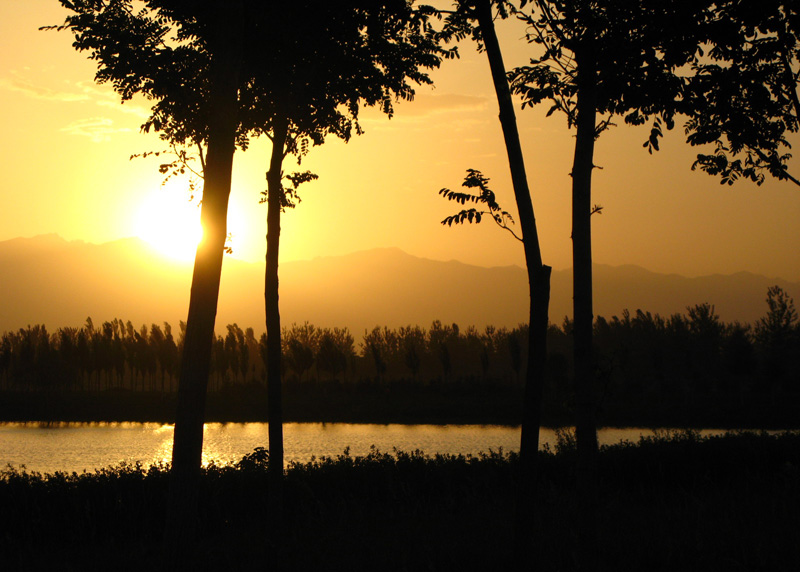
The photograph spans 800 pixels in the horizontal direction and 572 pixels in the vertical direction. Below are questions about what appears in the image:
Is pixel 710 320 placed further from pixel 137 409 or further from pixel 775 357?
pixel 137 409

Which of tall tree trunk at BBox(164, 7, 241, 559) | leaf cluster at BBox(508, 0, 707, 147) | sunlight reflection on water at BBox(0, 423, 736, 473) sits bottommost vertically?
sunlight reflection on water at BBox(0, 423, 736, 473)

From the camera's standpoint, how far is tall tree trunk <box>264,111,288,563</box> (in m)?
10.9

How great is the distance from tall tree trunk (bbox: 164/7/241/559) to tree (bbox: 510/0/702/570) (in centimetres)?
444

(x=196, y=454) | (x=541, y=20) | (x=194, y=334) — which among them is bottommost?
(x=196, y=454)

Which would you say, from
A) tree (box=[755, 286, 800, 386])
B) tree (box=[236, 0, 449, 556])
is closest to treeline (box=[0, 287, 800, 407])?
tree (box=[755, 286, 800, 386])

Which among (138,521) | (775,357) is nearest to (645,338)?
(775,357)

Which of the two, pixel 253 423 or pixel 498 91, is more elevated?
pixel 498 91

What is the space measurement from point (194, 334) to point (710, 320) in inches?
3254

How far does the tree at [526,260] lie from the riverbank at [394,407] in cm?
5102

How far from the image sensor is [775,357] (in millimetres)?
64625

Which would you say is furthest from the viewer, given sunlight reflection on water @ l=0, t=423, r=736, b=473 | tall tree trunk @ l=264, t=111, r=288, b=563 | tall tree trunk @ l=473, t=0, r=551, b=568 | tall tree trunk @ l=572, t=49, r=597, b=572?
sunlight reflection on water @ l=0, t=423, r=736, b=473

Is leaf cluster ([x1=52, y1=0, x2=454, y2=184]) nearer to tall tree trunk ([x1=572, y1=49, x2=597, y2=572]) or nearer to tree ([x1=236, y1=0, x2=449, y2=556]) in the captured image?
tree ([x1=236, y1=0, x2=449, y2=556])

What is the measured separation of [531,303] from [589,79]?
10.9 feet

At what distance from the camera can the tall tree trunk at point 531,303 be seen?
789 cm
